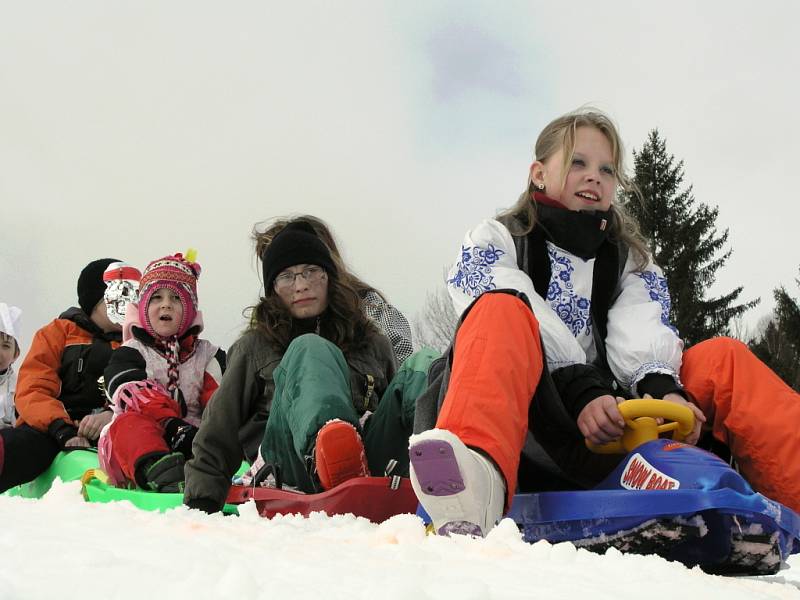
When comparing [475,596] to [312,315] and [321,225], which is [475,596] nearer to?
[312,315]

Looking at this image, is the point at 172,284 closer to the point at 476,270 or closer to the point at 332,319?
the point at 332,319

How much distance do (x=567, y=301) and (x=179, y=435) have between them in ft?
6.15

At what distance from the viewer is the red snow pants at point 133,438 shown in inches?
122

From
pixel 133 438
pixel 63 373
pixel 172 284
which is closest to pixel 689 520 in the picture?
pixel 133 438

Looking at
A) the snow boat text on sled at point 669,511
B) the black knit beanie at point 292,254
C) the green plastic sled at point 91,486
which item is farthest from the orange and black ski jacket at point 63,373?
the snow boat text on sled at point 669,511

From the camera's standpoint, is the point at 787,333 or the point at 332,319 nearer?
the point at 332,319

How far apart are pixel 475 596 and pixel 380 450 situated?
178cm

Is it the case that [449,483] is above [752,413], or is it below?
below

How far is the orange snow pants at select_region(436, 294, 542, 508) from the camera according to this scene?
152 centimetres

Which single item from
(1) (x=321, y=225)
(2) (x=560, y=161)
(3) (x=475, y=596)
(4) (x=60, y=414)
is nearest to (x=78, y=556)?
(3) (x=475, y=596)

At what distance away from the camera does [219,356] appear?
4.14 metres

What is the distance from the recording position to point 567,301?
2176mm

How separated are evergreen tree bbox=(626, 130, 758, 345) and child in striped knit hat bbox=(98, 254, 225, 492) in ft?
57.4

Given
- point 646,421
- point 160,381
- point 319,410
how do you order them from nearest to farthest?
point 646,421
point 319,410
point 160,381
